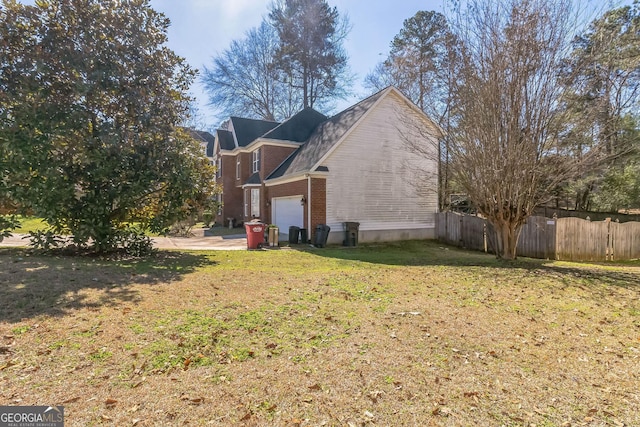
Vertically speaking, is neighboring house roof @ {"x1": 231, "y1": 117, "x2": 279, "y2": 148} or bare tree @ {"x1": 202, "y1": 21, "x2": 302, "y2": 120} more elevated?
bare tree @ {"x1": 202, "y1": 21, "x2": 302, "y2": 120}

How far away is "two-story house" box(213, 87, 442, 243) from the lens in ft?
48.8

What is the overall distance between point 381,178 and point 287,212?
16.9ft

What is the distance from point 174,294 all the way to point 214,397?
135 inches

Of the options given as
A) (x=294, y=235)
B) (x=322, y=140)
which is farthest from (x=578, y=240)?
(x=322, y=140)

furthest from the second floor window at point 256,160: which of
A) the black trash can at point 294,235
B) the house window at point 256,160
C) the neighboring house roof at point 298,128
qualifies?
the black trash can at point 294,235

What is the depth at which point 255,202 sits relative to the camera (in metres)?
20.7

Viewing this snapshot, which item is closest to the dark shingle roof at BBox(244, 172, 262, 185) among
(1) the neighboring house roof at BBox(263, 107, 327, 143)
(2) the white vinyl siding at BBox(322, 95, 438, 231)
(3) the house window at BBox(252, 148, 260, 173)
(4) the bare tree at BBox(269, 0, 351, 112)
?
(3) the house window at BBox(252, 148, 260, 173)

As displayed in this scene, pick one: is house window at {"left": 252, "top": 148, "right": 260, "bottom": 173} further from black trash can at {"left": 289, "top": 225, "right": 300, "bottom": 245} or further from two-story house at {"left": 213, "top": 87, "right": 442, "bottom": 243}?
black trash can at {"left": 289, "top": 225, "right": 300, "bottom": 245}

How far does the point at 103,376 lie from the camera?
10.5ft

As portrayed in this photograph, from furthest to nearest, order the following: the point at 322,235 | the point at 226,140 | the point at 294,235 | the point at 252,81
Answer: the point at 252,81, the point at 226,140, the point at 294,235, the point at 322,235

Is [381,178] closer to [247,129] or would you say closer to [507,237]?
[507,237]

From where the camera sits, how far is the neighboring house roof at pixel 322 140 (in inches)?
601

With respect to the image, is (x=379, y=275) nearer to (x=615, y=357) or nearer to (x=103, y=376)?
(x=615, y=357)

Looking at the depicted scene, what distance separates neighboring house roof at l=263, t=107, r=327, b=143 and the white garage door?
12.3ft
